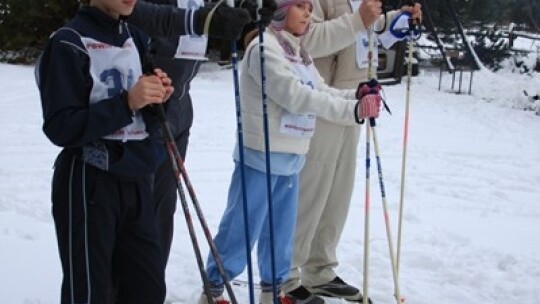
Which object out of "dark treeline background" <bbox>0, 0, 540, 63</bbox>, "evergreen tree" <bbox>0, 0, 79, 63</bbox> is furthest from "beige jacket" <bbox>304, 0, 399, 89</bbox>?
"evergreen tree" <bbox>0, 0, 79, 63</bbox>

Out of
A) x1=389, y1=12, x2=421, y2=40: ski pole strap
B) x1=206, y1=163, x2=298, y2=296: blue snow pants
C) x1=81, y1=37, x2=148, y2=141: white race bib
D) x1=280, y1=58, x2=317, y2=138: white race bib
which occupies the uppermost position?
x1=389, y1=12, x2=421, y2=40: ski pole strap

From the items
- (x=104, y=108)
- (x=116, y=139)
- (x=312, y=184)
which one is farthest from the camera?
(x=312, y=184)

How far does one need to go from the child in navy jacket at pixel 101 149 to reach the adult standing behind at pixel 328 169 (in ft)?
4.05

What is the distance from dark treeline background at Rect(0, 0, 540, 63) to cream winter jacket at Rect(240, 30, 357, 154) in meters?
11.7

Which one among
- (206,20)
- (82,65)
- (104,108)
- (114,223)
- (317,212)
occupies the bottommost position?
(317,212)

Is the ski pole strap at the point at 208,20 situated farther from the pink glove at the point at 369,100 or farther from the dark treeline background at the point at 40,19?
the dark treeline background at the point at 40,19

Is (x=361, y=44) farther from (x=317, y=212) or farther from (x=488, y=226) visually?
(x=488, y=226)

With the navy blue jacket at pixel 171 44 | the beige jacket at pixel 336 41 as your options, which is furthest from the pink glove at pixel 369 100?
the navy blue jacket at pixel 171 44

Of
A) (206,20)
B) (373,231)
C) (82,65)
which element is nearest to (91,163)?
(82,65)

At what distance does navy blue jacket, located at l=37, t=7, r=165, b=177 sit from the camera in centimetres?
202

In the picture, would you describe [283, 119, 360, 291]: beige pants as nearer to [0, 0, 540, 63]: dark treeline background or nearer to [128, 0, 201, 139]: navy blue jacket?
[128, 0, 201, 139]: navy blue jacket

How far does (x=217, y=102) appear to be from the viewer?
1128 centimetres

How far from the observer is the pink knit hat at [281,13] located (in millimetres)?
2954

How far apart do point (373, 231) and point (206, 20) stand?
299 centimetres
